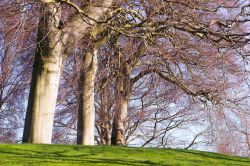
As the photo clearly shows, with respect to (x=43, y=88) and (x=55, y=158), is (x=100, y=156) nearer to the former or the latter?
(x=55, y=158)

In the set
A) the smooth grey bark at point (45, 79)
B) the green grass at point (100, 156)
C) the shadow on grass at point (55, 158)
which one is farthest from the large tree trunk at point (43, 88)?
the shadow on grass at point (55, 158)

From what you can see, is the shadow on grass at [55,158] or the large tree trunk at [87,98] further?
the large tree trunk at [87,98]

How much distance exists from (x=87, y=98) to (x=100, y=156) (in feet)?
18.1

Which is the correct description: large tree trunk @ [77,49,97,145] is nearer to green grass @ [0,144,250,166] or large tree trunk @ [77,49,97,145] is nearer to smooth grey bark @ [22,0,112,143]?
smooth grey bark @ [22,0,112,143]

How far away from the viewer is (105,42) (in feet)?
51.0

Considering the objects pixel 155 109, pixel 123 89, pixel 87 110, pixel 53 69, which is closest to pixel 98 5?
pixel 53 69

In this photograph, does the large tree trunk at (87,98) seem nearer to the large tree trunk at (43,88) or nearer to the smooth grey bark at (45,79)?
the smooth grey bark at (45,79)

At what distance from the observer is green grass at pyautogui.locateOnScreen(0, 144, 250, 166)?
30.4ft

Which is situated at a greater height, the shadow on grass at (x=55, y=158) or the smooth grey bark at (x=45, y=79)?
the smooth grey bark at (x=45, y=79)

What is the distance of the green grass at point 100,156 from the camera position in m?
9.26

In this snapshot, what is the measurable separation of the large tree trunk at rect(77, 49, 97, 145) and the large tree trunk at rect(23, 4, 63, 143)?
2.37 metres

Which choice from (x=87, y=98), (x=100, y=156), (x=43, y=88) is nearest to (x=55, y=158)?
(x=100, y=156)

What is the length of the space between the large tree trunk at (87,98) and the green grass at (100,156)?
159 inches

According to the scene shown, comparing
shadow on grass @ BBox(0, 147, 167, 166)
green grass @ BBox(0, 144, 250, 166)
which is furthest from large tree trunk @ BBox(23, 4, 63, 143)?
shadow on grass @ BBox(0, 147, 167, 166)
